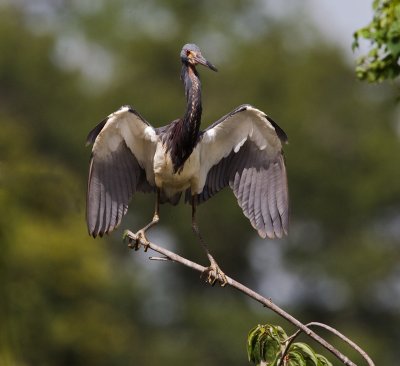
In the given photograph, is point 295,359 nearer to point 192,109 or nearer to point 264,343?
point 264,343

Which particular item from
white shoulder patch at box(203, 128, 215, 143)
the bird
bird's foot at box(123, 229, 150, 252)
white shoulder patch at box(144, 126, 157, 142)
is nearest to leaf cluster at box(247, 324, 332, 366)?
bird's foot at box(123, 229, 150, 252)

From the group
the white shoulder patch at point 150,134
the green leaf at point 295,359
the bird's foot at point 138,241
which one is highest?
the white shoulder patch at point 150,134

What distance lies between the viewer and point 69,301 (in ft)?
94.0

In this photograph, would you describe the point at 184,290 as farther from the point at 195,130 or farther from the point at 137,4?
the point at 195,130

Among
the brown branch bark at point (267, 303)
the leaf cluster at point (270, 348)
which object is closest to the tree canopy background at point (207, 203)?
the brown branch bark at point (267, 303)

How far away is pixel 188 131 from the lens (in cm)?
948

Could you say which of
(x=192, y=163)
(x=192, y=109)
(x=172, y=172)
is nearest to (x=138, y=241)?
(x=172, y=172)

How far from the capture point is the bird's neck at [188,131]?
31.1 ft

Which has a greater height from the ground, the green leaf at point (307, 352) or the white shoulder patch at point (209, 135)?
the white shoulder patch at point (209, 135)

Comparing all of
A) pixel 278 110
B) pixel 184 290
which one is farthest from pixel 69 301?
pixel 278 110

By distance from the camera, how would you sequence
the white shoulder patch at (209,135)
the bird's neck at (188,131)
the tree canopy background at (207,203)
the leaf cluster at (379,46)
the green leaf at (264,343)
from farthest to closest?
1. the tree canopy background at (207,203)
2. the white shoulder patch at (209,135)
3. the bird's neck at (188,131)
4. the leaf cluster at (379,46)
5. the green leaf at (264,343)

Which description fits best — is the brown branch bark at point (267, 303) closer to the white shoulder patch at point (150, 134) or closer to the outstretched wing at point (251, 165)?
the white shoulder patch at point (150, 134)

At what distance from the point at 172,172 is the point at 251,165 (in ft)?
2.00

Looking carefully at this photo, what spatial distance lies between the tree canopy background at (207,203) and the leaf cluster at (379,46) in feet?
58.2
